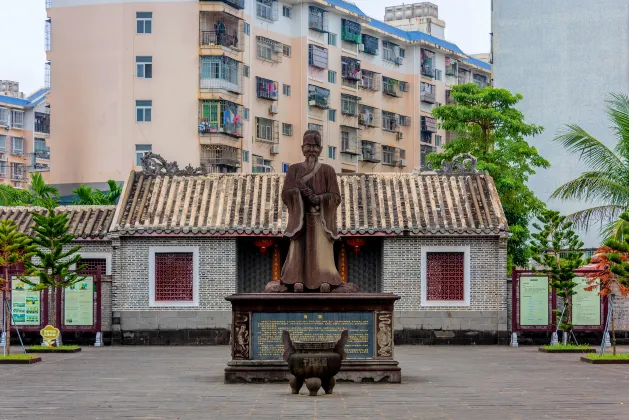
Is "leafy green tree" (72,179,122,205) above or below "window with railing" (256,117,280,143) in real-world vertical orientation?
below

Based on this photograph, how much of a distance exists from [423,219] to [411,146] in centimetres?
4651

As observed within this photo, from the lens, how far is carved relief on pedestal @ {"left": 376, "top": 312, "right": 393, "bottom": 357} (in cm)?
1958

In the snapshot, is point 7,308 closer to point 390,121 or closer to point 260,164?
point 260,164

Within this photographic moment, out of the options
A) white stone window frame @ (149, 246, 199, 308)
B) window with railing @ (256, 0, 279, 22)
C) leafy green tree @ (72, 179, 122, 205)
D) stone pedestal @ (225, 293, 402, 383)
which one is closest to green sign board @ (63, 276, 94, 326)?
white stone window frame @ (149, 246, 199, 308)

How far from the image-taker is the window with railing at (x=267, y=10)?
6300cm

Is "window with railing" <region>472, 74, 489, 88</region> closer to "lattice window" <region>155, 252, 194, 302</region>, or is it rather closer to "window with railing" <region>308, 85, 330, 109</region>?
"window with railing" <region>308, 85, 330, 109</region>

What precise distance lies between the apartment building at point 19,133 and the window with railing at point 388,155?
2486 cm

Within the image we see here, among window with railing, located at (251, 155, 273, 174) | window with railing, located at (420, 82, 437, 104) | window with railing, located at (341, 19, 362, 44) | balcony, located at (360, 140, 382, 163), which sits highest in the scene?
window with railing, located at (341, 19, 362, 44)

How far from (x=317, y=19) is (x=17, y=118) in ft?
91.7

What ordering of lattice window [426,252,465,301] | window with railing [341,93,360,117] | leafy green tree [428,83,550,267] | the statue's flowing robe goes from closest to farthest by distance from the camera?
1. the statue's flowing robe
2. lattice window [426,252,465,301]
3. leafy green tree [428,83,550,267]
4. window with railing [341,93,360,117]

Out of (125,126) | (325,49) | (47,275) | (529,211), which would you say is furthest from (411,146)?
(47,275)

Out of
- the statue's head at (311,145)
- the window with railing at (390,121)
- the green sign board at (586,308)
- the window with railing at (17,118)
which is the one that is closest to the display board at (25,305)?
the statue's head at (311,145)

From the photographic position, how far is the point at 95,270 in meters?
32.5

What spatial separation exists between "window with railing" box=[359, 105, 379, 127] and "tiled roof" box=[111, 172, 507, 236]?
3862 cm
